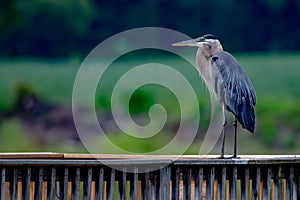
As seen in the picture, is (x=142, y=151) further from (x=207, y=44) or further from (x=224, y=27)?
(x=224, y=27)

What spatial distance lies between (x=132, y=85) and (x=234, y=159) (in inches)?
433

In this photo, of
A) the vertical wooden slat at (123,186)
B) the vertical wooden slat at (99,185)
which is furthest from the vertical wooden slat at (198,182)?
the vertical wooden slat at (99,185)

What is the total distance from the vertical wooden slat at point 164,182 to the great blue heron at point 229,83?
75 centimetres

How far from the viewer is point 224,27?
18.9 m

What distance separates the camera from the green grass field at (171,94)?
13.0 m

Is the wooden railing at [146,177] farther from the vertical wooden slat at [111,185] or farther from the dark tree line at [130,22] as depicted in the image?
the dark tree line at [130,22]

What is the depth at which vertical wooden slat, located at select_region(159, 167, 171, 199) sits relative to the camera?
190 inches

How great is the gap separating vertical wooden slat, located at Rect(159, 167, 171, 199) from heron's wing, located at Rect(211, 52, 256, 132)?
92 centimetres

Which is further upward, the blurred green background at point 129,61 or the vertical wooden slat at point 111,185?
the blurred green background at point 129,61

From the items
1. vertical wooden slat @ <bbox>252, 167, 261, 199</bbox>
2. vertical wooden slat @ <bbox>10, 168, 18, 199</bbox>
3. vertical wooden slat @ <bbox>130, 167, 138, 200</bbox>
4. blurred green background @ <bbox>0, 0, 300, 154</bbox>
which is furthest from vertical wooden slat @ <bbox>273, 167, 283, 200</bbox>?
blurred green background @ <bbox>0, 0, 300, 154</bbox>

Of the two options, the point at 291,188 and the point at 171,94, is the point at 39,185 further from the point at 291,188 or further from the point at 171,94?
the point at 171,94

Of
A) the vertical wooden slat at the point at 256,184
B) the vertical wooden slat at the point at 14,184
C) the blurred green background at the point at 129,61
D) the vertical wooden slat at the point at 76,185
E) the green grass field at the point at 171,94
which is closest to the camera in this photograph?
the vertical wooden slat at the point at 14,184

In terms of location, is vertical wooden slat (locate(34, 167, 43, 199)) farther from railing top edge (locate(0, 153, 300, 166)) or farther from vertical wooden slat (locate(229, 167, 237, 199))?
vertical wooden slat (locate(229, 167, 237, 199))

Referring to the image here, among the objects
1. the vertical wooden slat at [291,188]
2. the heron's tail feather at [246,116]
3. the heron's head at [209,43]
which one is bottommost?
the vertical wooden slat at [291,188]
